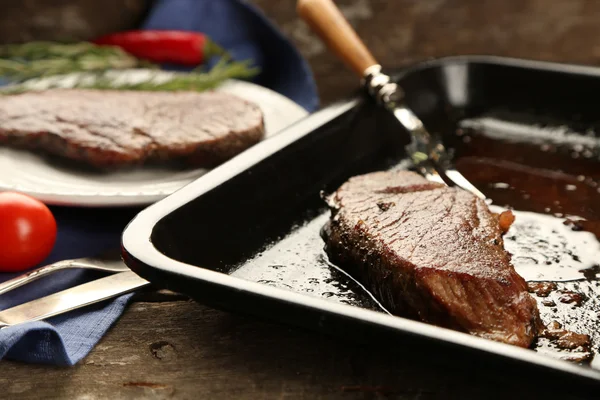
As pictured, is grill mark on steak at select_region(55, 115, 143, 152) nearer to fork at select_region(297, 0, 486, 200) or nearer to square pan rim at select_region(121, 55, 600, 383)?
square pan rim at select_region(121, 55, 600, 383)

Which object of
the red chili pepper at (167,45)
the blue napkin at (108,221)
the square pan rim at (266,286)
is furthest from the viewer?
the red chili pepper at (167,45)

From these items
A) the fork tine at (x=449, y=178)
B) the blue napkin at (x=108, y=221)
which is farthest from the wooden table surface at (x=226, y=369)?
the fork tine at (x=449, y=178)

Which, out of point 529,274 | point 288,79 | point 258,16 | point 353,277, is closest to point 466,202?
point 529,274

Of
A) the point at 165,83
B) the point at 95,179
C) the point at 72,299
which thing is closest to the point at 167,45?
the point at 165,83

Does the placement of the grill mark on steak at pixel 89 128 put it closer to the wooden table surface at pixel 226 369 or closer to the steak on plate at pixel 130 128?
the steak on plate at pixel 130 128

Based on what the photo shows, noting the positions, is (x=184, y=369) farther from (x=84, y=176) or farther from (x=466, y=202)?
(x=84, y=176)

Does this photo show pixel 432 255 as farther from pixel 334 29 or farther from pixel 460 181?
pixel 334 29

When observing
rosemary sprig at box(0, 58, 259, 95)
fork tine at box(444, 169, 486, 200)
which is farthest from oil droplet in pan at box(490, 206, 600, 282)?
rosemary sprig at box(0, 58, 259, 95)
